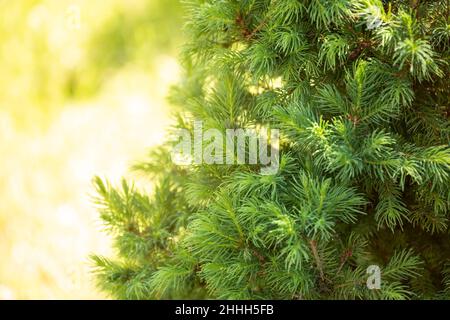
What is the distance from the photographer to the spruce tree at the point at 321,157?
1093mm

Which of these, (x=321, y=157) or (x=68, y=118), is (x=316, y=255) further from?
(x=68, y=118)

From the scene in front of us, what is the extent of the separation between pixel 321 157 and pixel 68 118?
2.49m

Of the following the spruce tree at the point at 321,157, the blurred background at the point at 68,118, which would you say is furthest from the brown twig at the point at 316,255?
the blurred background at the point at 68,118

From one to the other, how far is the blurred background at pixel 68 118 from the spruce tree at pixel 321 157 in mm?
620

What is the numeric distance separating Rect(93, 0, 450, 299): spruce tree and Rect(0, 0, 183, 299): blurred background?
2.03 ft

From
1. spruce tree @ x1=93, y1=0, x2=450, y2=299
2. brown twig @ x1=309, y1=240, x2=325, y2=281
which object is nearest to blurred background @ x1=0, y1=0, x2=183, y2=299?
spruce tree @ x1=93, y1=0, x2=450, y2=299

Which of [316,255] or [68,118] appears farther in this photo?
[68,118]

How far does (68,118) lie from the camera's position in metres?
3.35

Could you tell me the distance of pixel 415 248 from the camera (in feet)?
4.55

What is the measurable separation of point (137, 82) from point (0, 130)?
119 cm

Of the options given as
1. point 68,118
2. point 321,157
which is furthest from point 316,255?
point 68,118

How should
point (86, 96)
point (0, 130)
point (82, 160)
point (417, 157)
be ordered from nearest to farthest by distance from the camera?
1. point (417, 157)
2. point (0, 130)
3. point (82, 160)
4. point (86, 96)
